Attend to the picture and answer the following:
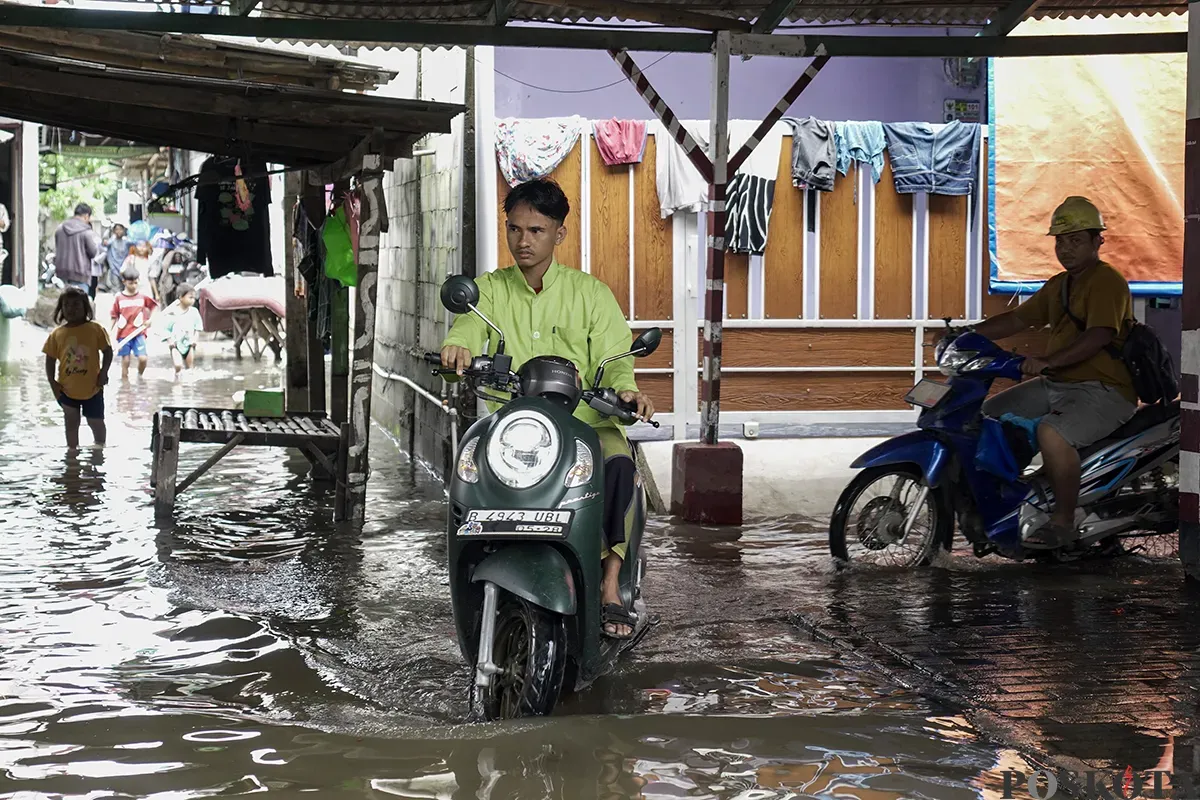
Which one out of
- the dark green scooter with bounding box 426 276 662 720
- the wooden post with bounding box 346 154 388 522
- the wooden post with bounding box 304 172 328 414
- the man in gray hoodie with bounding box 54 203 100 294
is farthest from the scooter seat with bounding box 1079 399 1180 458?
the man in gray hoodie with bounding box 54 203 100 294

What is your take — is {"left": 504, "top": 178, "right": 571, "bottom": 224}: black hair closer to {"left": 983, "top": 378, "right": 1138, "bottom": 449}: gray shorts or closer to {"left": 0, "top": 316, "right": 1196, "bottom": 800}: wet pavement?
{"left": 0, "top": 316, "right": 1196, "bottom": 800}: wet pavement

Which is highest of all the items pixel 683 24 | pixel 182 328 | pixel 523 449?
pixel 683 24

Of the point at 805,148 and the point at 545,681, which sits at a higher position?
the point at 805,148

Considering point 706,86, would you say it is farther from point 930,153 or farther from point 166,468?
point 166,468

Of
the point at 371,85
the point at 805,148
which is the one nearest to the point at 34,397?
the point at 371,85

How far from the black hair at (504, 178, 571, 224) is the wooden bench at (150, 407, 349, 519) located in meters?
3.96

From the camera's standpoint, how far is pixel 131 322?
734 inches

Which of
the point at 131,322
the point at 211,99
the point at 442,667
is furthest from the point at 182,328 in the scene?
the point at 442,667

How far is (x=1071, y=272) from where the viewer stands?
744 centimetres

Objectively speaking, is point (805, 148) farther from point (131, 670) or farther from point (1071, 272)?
point (131, 670)

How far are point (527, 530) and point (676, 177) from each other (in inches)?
280

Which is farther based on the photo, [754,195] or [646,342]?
[754,195]

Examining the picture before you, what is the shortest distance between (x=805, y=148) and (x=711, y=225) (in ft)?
10.6

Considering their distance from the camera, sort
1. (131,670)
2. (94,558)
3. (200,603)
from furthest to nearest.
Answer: (94,558), (200,603), (131,670)
